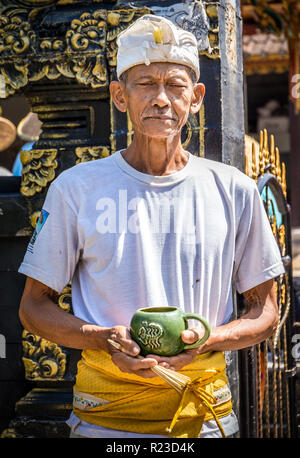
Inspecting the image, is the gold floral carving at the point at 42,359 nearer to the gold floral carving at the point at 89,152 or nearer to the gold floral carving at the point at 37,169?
the gold floral carving at the point at 37,169

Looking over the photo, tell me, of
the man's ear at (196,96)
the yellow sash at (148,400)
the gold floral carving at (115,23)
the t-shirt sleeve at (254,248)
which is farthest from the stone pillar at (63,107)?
the yellow sash at (148,400)

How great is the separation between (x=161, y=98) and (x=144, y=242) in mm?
427

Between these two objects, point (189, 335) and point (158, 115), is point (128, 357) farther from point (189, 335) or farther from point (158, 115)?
point (158, 115)

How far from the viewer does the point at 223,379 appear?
82.7 inches

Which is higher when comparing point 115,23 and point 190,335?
point 115,23

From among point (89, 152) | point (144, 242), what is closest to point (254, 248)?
point (144, 242)

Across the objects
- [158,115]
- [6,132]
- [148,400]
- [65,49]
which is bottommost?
[148,400]

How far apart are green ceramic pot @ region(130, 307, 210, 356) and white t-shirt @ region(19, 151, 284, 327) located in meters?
0.12

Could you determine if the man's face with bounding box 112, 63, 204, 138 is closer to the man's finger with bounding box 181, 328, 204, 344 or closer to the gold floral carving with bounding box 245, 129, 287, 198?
the man's finger with bounding box 181, 328, 204, 344

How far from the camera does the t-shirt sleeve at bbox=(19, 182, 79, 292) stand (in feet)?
6.65

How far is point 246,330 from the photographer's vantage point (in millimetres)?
2059

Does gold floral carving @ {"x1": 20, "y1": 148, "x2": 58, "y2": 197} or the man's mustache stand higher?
the man's mustache

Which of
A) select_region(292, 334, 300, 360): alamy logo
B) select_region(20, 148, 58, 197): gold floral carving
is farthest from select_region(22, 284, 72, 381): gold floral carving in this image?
select_region(292, 334, 300, 360): alamy logo

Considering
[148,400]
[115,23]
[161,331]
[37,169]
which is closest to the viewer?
[161,331]
